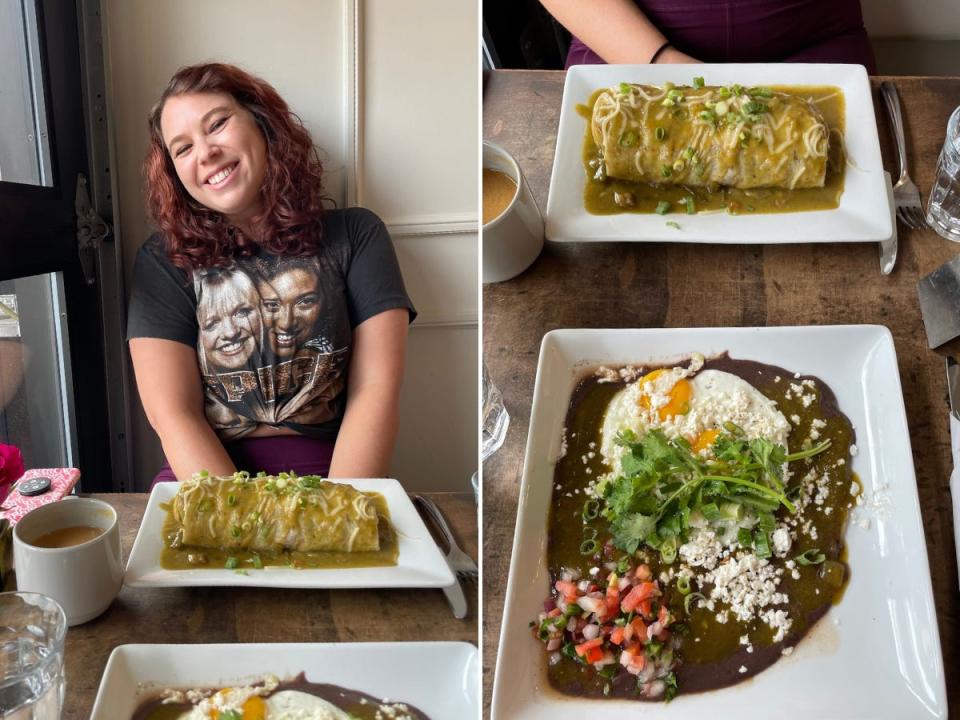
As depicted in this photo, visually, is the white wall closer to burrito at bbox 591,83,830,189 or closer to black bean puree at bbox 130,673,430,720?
burrito at bbox 591,83,830,189

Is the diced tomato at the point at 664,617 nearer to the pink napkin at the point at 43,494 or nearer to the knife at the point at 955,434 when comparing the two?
the knife at the point at 955,434

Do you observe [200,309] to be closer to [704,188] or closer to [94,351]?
[94,351]

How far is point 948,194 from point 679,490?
32 centimetres

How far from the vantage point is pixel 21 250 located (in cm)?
64

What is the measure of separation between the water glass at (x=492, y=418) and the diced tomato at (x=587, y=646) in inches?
5.8

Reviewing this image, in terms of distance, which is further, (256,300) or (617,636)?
(256,300)

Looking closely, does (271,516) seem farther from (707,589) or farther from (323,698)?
(707,589)

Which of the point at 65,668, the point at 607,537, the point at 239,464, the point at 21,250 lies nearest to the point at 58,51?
the point at 21,250

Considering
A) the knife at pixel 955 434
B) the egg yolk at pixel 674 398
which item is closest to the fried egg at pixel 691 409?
the egg yolk at pixel 674 398

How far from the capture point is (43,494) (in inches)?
25.5

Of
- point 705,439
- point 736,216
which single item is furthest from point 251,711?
point 736,216

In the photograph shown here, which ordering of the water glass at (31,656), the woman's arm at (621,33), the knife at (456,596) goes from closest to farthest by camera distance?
the water glass at (31,656)
the knife at (456,596)
the woman's arm at (621,33)

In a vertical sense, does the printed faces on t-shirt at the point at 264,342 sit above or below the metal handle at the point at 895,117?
below

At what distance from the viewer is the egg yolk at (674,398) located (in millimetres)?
557
